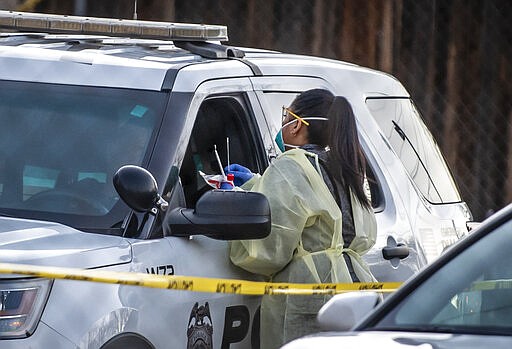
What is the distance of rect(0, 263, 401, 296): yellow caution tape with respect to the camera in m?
4.41

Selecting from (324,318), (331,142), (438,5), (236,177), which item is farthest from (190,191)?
(438,5)

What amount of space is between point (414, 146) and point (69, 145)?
2.45m

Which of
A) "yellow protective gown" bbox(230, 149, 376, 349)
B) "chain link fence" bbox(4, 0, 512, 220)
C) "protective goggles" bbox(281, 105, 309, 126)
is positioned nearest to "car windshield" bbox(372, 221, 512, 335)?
"yellow protective gown" bbox(230, 149, 376, 349)

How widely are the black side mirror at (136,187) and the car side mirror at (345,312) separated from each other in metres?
0.97

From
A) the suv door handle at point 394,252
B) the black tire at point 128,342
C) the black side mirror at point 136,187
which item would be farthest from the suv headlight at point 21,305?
the suv door handle at point 394,252

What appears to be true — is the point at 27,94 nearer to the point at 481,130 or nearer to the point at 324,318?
the point at 324,318

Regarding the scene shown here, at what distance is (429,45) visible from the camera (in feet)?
37.1

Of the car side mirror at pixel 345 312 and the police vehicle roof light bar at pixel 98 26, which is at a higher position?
the police vehicle roof light bar at pixel 98 26

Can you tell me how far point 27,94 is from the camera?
17.9 feet

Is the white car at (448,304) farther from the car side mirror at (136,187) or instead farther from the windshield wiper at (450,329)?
the car side mirror at (136,187)

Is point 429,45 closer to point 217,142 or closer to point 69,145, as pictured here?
point 217,142

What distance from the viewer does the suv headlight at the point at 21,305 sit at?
4.39m

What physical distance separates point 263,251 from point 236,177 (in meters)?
0.42

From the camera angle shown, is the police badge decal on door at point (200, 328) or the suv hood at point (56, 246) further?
the police badge decal on door at point (200, 328)
